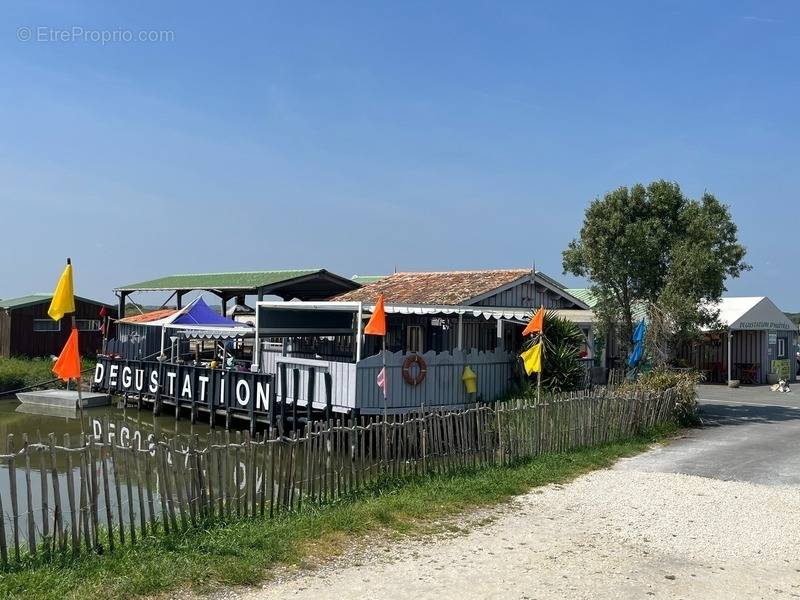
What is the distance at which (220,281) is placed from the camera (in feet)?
99.8

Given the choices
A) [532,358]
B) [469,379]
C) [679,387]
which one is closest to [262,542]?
[469,379]

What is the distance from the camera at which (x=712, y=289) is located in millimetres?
20312

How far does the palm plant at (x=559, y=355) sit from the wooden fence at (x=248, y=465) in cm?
265

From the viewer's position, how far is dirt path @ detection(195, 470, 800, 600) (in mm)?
7281

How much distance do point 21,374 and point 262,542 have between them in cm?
2541

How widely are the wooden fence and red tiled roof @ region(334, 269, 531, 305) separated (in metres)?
4.76

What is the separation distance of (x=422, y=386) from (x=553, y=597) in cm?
976

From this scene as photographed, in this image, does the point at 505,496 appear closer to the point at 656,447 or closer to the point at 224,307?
the point at 656,447

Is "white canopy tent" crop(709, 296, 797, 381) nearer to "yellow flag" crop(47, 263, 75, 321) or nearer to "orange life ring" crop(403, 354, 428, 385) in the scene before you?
"orange life ring" crop(403, 354, 428, 385)

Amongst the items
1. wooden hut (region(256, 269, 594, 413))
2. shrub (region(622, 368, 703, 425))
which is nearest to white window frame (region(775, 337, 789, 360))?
wooden hut (region(256, 269, 594, 413))

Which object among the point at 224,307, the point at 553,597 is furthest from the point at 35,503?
the point at 224,307

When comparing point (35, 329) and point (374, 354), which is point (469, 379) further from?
point (35, 329)

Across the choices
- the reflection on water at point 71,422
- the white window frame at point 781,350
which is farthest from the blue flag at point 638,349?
the white window frame at point 781,350

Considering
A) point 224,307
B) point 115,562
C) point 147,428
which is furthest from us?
point 224,307
